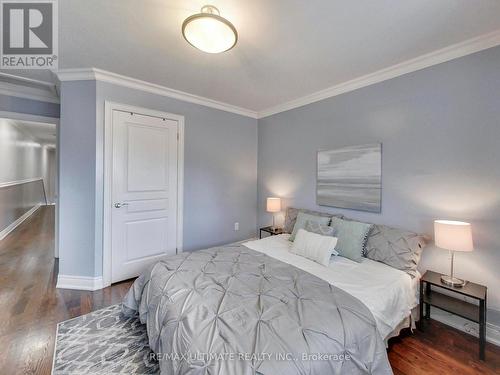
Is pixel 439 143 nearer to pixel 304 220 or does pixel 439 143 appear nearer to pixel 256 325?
pixel 304 220

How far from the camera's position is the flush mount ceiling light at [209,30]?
1485 millimetres

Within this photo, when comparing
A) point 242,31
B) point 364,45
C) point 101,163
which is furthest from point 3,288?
point 364,45

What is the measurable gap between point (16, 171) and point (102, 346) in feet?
20.5

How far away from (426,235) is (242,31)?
98.1 inches

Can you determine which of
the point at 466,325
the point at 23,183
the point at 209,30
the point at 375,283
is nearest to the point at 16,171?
the point at 23,183

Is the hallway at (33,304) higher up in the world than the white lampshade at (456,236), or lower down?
lower down

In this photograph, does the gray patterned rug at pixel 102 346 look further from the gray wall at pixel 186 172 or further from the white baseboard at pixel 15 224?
the white baseboard at pixel 15 224

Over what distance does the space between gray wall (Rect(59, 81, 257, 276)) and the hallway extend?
1.03 feet

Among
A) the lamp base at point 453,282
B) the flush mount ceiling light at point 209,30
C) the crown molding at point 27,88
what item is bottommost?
the lamp base at point 453,282

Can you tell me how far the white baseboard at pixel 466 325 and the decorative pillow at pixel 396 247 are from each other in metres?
0.54

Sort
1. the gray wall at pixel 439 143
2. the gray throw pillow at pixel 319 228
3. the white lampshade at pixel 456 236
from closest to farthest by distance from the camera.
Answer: the white lampshade at pixel 456 236 < the gray wall at pixel 439 143 < the gray throw pillow at pixel 319 228

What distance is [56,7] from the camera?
161cm

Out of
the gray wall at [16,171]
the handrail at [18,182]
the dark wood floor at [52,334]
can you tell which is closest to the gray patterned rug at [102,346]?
the dark wood floor at [52,334]

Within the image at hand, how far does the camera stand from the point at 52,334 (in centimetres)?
184
